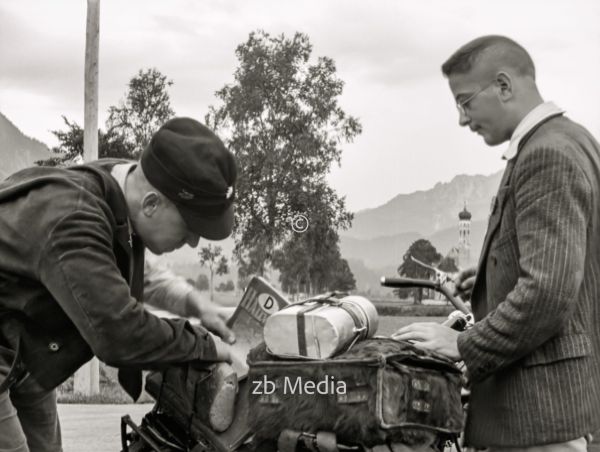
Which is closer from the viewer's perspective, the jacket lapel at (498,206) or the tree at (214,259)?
the jacket lapel at (498,206)

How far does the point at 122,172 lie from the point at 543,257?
138cm

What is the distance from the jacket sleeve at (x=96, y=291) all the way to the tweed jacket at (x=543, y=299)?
974 mm

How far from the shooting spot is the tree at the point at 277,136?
Result: 4759 centimetres

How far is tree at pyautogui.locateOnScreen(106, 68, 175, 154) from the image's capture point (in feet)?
143

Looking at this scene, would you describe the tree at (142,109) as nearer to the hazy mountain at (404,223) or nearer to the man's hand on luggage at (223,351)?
the hazy mountain at (404,223)

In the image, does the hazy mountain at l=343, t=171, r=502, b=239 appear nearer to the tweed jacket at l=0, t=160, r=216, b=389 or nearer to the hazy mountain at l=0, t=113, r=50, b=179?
the hazy mountain at l=0, t=113, r=50, b=179

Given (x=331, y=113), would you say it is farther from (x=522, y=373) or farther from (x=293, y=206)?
(x=522, y=373)

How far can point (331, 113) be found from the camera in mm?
50312

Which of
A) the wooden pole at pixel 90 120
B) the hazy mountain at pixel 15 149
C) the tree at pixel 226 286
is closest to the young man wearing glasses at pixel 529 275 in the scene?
the wooden pole at pixel 90 120

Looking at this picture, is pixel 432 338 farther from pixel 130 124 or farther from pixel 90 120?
pixel 130 124

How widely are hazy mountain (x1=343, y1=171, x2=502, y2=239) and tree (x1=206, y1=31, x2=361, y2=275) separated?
14.4 feet

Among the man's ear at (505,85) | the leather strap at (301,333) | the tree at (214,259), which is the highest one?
the man's ear at (505,85)

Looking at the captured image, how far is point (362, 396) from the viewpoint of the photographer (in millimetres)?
2348

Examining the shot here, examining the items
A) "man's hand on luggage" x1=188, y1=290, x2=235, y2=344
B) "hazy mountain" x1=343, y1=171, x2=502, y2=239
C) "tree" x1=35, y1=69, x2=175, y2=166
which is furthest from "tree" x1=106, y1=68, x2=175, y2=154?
"man's hand on luggage" x1=188, y1=290, x2=235, y2=344
